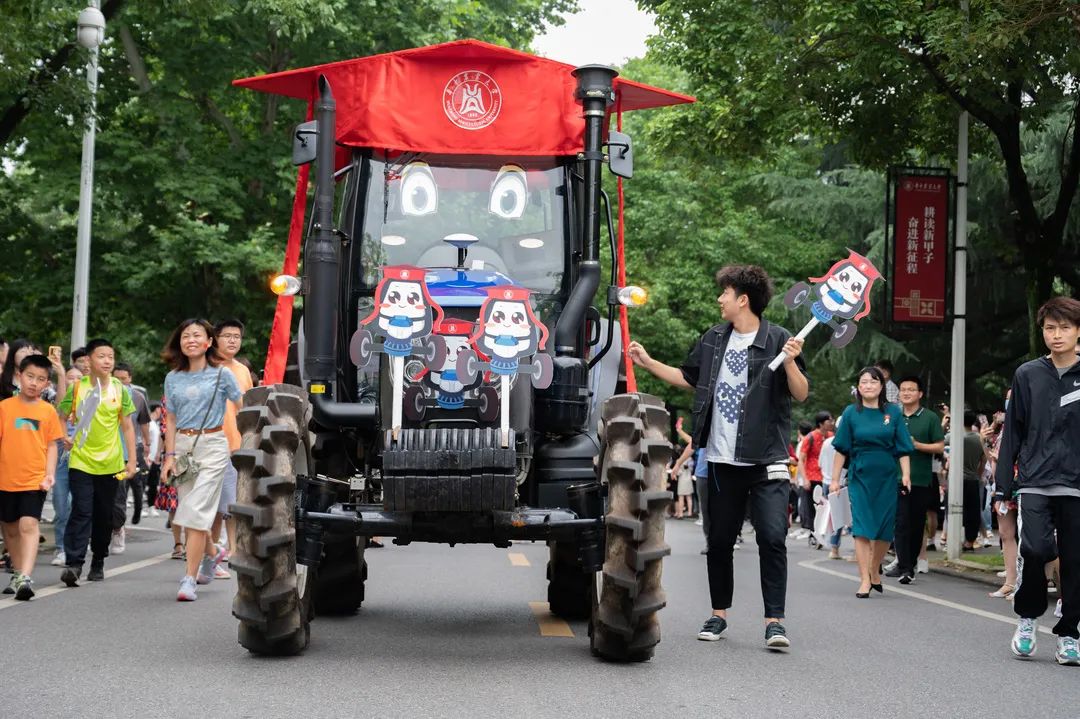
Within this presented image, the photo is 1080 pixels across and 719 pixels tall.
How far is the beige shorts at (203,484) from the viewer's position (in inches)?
444

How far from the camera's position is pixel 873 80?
17.7 metres

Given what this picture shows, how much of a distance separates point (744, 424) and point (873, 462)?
467 cm

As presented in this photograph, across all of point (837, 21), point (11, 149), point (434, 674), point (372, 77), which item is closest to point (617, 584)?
point (434, 674)

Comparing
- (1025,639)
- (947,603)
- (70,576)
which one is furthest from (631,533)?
(947,603)

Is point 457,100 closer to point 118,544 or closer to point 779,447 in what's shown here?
point 779,447

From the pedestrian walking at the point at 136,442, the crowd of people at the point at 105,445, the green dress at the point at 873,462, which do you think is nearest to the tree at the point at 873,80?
the green dress at the point at 873,462

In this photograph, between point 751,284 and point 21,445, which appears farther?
point 21,445

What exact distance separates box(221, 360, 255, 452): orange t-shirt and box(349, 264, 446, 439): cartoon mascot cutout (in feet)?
12.5

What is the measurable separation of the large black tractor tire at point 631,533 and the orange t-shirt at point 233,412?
412 cm

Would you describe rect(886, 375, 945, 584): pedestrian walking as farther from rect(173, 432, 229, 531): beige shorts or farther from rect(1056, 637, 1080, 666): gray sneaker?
rect(173, 432, 229, 531): beige shorts

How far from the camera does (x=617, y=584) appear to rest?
7820mm

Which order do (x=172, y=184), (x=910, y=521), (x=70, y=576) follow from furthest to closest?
(x=172, y=184) < (x=910, y=521) < (x=70, y=576)

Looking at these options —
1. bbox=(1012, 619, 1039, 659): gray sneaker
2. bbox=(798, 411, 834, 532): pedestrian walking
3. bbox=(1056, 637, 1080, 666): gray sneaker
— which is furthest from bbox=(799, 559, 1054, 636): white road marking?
bbox=(798, 411, 834, 532): pedestrian walking

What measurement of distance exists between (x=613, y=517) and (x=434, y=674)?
1134mm
